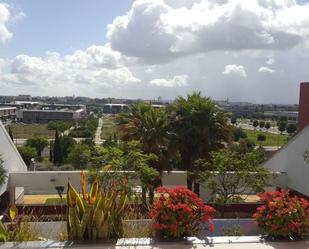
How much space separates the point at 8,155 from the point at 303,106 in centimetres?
1462

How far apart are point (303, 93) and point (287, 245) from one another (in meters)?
16.9

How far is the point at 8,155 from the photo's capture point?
17016mm

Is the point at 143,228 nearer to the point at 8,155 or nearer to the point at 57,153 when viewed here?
the point at 8,155

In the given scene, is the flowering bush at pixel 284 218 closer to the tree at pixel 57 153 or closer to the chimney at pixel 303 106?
the chimney at pixel 303 106

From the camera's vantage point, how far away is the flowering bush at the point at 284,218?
18.9 feet

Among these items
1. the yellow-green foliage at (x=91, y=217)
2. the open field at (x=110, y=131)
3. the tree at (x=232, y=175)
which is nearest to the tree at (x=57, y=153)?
the open field at (x=110, y=131)

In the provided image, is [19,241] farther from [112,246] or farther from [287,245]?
[287,245]

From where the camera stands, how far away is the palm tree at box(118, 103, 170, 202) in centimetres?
1878

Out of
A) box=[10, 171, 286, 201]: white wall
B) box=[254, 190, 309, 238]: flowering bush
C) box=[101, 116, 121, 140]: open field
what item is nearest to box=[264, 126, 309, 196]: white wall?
box=[10, 171, 286, 201]: white wall

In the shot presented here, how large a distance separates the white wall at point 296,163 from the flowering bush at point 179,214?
11.3m

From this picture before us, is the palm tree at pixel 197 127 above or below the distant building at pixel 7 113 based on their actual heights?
above

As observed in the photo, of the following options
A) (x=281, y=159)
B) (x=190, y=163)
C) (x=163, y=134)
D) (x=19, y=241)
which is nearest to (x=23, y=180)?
(x=163, y=134)

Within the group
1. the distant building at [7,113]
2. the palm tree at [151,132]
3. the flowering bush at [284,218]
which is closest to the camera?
the flowering bush at [284,218]

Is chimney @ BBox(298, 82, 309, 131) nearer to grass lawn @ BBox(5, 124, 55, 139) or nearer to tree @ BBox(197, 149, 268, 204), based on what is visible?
tree @ BBox(197, 149, 268, 204)
